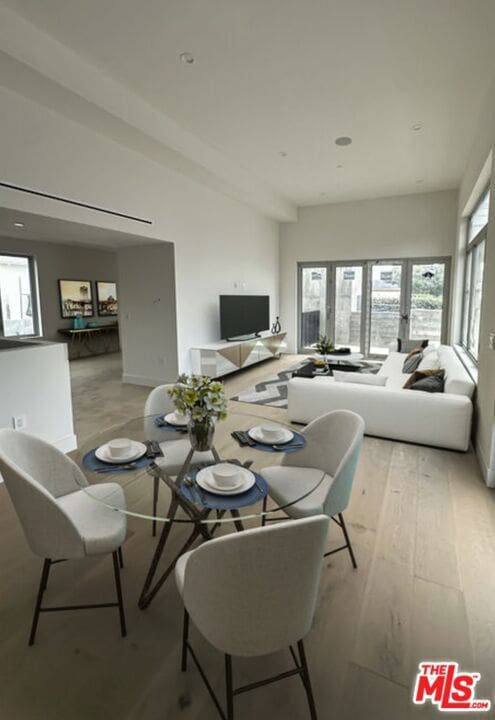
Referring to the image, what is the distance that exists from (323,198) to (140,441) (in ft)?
23.6

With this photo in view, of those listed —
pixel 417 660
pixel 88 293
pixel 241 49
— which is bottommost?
pixel 417 660

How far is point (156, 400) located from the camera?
9.08 feet

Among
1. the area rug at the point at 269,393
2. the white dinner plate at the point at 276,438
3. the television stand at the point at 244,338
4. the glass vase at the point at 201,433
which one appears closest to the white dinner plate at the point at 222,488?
the glass vase at the point at 201,433

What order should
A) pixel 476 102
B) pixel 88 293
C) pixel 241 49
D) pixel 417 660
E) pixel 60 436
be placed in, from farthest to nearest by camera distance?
pixel 88 293 → pixel 476 102 → pixel 60 436 → pixel 241 49 → pixel 417 660

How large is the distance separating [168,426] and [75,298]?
7.52 metres

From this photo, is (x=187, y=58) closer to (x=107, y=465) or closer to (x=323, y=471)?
(x=107, y=465)

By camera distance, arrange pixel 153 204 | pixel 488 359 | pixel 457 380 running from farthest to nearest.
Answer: pixel 153 204, pixel 457 380, pixel 488 359

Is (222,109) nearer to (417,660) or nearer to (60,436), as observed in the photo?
(60,436)

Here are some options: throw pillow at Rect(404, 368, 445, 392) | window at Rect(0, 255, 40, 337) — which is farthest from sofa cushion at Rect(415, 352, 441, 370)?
window at Rect(0, 255, 40, 337)

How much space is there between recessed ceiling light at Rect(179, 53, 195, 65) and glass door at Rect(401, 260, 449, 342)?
19.5 ft

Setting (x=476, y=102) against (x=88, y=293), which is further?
(x=88, y=293)

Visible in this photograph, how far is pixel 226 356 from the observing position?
6.20 m

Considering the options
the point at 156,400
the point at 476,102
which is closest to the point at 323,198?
the point at 476,102

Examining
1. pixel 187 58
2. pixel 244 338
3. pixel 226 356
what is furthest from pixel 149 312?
pixel 187 58
